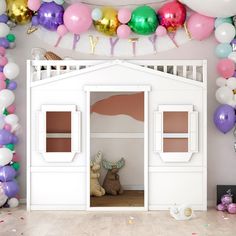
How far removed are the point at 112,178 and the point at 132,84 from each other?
118cm

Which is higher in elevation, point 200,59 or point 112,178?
point 200,59

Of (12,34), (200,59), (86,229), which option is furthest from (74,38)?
(86,229)

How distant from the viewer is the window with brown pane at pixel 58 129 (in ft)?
16.2

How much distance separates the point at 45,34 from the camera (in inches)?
214

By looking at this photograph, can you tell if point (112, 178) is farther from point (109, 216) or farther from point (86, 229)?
point (86, 229)

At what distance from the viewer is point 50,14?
5.16m

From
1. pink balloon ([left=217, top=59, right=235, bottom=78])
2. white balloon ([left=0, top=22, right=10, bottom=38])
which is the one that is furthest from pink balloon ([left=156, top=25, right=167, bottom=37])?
white balloon ([left=0, top=22, right=10, bottom=38])

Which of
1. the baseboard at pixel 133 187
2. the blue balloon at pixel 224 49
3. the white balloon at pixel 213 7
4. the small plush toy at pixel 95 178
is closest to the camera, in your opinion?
the white balloon at pixel 213 7

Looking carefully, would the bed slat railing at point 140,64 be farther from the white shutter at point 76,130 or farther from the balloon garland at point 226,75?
the white shutter at point 76,130

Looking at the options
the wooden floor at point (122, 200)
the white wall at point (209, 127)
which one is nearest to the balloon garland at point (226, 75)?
the white wall at point (209, 127)

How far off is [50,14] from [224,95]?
81.2 inches

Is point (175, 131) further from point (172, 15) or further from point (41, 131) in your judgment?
point (41, 131)

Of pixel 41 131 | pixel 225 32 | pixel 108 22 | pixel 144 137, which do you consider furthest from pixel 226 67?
pixel 41 131

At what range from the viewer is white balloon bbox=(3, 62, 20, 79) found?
5020 mm
